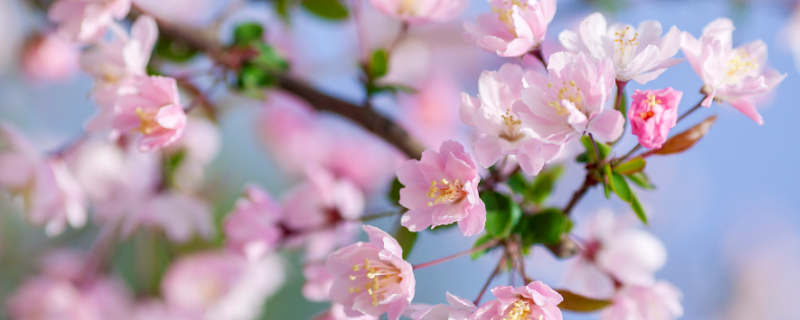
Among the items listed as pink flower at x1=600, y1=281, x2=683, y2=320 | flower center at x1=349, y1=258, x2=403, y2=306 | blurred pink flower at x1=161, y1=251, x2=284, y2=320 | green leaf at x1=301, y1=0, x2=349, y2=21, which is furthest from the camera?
blurred pink flower at x1=161, y1=251, x2=284, y2=320

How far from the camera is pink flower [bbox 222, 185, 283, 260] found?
0.81m

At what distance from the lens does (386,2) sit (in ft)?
2.23

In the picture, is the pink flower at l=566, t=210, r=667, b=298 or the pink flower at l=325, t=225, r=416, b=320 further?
the pink flower at l=566, t=210, r=667, b=298

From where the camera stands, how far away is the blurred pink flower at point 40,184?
33.6 inches

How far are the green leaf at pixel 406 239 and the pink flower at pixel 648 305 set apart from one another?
0.28 metres

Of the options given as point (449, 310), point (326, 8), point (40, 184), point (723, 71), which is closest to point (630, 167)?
point (723, 71)

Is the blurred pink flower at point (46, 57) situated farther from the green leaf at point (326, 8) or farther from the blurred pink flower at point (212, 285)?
the green leaf at point (326, 8)

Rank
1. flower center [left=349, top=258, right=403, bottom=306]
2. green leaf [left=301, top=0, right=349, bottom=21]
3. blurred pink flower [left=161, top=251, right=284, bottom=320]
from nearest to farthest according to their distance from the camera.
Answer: flower center [left=349, top=258, right=403, bottom=306]
green leaf [left=301, top=0, right=349, bottom=21]
blurred pink flower [left=161, top=251, right=284, bottom=320]

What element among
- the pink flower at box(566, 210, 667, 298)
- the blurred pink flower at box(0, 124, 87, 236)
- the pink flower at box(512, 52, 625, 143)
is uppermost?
the pink flower at box(512, 52, 625, 143)

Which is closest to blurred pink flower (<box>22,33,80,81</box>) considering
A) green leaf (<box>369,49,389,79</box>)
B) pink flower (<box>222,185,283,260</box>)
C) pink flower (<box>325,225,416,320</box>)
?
pink flower (<box>222,185,283,260</box>)

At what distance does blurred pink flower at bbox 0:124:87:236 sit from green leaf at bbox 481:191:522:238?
0.68 m

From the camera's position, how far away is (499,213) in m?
0.58

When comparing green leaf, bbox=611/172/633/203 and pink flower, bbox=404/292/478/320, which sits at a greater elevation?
green leaf, bbox=611/172/633/203

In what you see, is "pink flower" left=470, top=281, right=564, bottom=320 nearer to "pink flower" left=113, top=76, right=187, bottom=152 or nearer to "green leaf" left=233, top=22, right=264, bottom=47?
"pink flower" left=113, top=76, right=187, bottom=152
